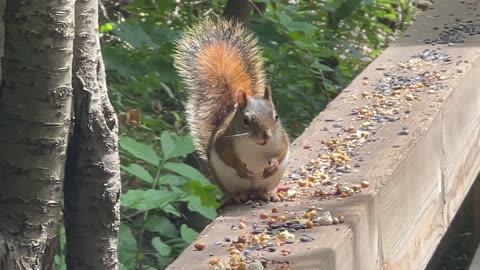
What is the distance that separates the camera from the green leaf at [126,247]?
1952 millimetres

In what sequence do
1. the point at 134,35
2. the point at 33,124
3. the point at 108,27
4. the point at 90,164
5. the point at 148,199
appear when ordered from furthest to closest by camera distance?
the point at 108,27 → the point at 134,35 → the point at 148,199 → the point at 90,164 → the point at 33,124

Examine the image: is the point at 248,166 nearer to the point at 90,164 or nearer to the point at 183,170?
the point at 183,170

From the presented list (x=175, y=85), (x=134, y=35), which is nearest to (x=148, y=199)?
(x=134, y=35)


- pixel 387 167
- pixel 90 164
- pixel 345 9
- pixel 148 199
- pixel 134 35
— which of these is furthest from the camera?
pixel 345 9

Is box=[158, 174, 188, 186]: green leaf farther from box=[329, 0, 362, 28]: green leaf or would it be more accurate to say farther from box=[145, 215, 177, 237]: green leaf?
box=[329, 0, 362, 28]: green leaf

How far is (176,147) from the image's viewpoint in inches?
74.0

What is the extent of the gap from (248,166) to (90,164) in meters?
0.42

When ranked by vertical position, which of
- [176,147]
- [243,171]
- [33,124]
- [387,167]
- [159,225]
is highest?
[33,124]

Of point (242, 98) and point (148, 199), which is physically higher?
point (242, 98)

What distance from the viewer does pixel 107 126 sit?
1.28 meters

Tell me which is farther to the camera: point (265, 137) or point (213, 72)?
point (213, 72)

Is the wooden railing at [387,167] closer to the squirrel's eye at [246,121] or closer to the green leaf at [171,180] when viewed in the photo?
the squirrel's eye at [246,121]

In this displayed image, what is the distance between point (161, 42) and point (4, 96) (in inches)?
40.2

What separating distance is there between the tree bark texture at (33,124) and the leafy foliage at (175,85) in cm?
43
